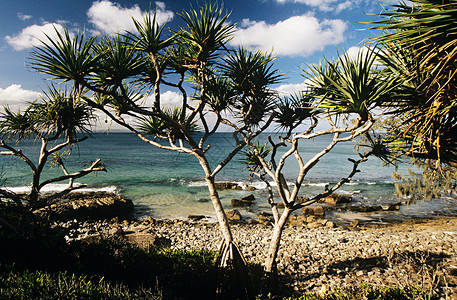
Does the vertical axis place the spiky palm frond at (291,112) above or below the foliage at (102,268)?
above

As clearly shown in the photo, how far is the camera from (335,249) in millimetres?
9570

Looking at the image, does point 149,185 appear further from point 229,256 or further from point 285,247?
point 229,256

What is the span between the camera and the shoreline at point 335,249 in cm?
644

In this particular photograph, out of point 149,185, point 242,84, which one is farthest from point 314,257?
point 149,185

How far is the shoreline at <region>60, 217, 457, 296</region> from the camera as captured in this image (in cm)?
644

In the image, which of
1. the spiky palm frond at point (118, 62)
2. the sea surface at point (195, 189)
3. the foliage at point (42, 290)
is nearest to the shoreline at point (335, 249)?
the sea surface at point (195, 189)

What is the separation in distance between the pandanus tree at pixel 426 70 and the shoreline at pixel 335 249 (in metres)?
2.10

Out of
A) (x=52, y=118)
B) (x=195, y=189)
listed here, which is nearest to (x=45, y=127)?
(x=52, y=118)

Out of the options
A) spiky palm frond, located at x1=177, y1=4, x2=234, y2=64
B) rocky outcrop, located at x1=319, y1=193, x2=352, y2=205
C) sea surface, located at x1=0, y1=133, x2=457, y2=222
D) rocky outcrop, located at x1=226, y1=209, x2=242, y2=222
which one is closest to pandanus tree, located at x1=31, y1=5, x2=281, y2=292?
spiky palm frond, located at x1=177, y1=4, x2=234, y2=64

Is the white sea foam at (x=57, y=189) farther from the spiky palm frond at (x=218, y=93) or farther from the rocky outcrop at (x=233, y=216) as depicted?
the spiky palm frond at (x=218, y=93)

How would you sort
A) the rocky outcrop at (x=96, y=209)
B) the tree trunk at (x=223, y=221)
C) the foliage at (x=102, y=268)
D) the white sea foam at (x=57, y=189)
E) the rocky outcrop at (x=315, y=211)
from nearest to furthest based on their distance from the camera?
the foliage at (x=102, y=268), the tree trunk at (x=223, y=221), the rocky outcrop at (x=96, y=209), the rocky outcrop at (x=315, y=211), the white sea foam at (x=57, y=189)

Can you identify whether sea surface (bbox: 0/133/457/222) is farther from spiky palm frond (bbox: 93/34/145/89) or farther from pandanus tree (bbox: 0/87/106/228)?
spiky palm frond (bbox: 93/34/145/89)

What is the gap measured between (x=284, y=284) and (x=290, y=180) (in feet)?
85.9

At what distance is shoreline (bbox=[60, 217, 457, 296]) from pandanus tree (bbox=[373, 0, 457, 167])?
210 centimetres
